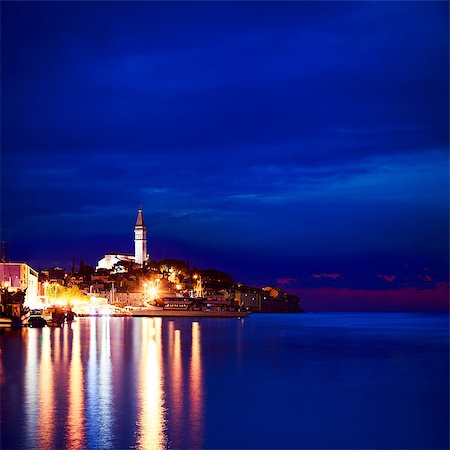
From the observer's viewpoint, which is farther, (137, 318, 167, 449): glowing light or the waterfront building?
the waterfront building

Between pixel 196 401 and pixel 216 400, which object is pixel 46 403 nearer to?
pixel 196 401

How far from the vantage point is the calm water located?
22375 millimetres

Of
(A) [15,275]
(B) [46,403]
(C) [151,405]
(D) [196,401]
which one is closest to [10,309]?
(A) [15,275]

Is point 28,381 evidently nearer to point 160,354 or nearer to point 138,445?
point 138,445

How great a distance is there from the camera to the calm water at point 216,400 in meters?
22.4

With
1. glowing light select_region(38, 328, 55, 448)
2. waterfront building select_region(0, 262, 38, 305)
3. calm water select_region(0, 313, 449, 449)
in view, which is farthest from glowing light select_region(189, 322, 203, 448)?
waterfront building select_region(0, 262, 38, 305)

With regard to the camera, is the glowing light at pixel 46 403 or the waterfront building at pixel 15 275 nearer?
the glowing light at pixel 46 403

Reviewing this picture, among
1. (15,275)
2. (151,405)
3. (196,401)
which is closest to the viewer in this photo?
(151,405)

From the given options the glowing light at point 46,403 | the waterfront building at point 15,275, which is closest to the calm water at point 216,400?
the glowing light at point 46,403

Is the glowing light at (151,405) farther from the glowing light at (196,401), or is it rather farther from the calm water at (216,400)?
the glowing light at (196,401)

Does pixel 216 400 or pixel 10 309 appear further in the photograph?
pixel 10 309

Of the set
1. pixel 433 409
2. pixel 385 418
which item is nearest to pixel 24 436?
pixel 385 418

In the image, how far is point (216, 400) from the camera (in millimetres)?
30031

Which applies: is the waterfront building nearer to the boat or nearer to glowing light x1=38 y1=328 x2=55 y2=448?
the boat
